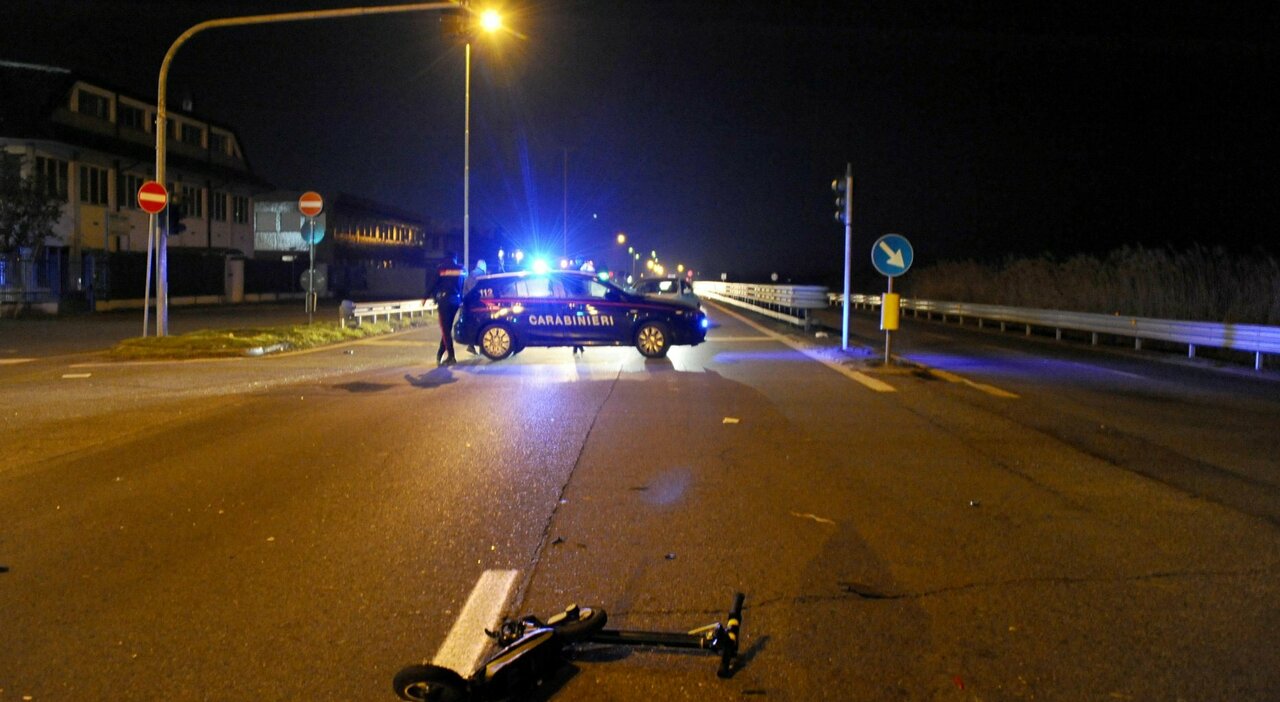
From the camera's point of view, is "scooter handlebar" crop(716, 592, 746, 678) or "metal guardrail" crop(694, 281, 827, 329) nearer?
"scooter handlebar" crop(716, 592, 746, 678)

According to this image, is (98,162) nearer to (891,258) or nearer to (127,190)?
(127,190)

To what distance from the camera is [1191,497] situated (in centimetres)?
820

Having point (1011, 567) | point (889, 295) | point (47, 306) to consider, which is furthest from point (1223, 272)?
point (47, 306)

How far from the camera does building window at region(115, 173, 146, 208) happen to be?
149 ft

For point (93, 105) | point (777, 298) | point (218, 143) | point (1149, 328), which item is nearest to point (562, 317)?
point (1149, 328)

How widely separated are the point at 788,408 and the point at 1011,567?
6.89 m

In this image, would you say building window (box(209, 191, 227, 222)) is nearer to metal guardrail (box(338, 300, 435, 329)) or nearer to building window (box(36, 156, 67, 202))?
building window (box(36, 156, 67, 202))

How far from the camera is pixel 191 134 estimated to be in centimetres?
5291

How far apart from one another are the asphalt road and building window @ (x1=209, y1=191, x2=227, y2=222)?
42228 mm

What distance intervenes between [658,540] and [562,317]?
42.7 ft

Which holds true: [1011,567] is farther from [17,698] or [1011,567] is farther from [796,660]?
[17,698]

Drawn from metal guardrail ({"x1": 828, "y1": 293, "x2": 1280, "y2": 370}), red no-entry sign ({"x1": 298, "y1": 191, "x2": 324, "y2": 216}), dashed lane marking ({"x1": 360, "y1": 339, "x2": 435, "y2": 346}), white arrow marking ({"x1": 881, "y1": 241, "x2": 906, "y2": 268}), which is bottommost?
dashed lane marking ({"x1": 360, "y1": 339, "x2": 435, "y2": 346})

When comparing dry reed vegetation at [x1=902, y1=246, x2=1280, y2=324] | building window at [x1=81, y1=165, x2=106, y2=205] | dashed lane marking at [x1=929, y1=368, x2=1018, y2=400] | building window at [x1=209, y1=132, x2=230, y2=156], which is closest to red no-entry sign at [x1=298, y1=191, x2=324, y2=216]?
dashed lane marking at [x1=929, y1=368, x2=1018, y2=400]

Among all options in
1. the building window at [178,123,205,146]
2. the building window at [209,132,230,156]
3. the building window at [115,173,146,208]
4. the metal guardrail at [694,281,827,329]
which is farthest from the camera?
the building window at [209,132,230,156]
